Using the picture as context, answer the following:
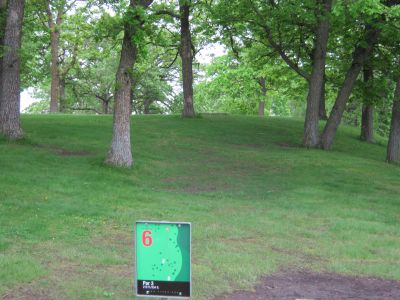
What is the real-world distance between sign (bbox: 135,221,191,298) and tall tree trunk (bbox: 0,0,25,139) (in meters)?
13.6

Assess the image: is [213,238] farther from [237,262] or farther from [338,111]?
[338,111]

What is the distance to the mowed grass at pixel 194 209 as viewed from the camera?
6918mm

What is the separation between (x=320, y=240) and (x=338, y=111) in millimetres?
14738

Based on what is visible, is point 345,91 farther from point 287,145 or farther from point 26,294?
point 26,294

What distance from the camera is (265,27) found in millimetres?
21922

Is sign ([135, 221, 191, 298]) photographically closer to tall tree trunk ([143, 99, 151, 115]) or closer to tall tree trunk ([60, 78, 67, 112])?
tall tree trunk ([60, 78, 67, 112])

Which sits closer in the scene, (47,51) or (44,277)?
(44,277)

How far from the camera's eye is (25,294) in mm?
5844

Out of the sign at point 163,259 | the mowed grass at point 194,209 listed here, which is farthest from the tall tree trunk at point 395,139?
the sign at point 163,259

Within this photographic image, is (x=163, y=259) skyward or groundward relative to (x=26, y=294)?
skyward

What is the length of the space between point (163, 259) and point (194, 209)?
6.59m

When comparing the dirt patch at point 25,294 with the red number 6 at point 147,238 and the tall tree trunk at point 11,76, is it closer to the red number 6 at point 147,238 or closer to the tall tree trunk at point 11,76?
the red number 6 at point 147,238

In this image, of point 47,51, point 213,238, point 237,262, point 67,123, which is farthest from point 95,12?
point 47,51

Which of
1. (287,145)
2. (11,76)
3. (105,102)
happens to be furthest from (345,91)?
(105,102)
